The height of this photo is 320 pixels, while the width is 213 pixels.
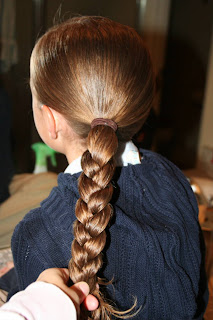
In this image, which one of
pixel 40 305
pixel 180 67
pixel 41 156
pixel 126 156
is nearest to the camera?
pixel 40 305

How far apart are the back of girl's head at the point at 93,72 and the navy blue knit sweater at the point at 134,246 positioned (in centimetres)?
11

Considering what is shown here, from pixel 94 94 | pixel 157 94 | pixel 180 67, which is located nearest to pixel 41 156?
pixel 157 94

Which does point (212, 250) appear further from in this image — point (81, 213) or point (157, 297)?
point (81, 213)

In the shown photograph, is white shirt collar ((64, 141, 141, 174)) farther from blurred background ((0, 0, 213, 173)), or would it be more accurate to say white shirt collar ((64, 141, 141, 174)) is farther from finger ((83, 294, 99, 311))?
blurred background ((0, 0, 213, 173))

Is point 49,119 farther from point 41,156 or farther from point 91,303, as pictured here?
point 41,156

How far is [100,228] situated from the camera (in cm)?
48

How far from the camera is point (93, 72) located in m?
0.52

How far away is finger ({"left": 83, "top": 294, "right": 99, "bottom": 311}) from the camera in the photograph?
46 cm

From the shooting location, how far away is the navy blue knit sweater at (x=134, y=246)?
53 cm

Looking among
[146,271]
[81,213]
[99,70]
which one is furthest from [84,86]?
[146,271]

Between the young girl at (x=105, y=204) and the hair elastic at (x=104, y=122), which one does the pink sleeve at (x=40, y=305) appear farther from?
the hair elastic at (x=104, y=122)

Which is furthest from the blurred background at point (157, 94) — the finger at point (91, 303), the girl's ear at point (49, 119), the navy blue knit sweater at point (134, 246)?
the finger at point (91, 303)

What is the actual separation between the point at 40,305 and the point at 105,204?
0.54ft

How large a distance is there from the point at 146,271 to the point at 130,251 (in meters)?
0.04
